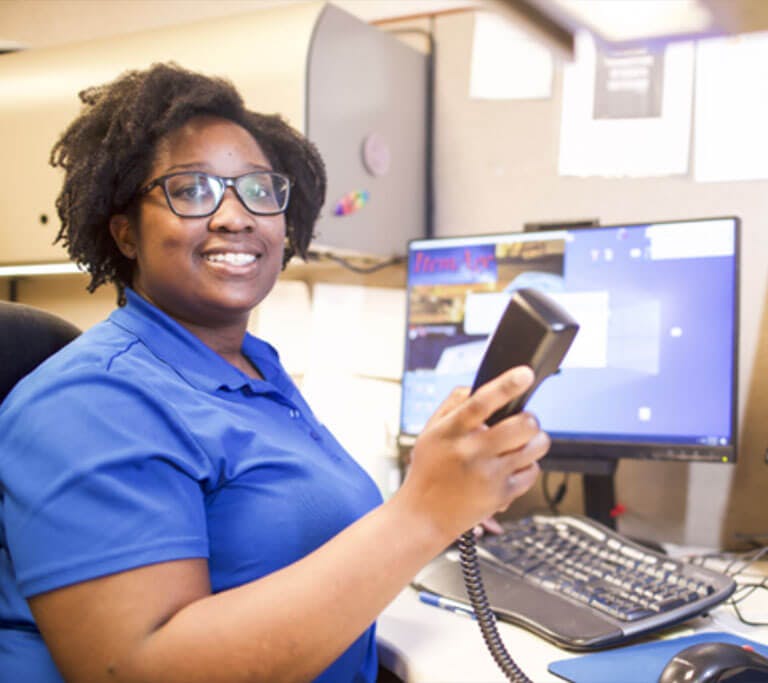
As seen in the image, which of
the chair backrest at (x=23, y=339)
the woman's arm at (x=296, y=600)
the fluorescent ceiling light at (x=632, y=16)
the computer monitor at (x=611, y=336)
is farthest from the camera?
the computer monitor at (x=611, y=336)

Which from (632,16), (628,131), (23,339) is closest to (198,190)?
(23,339)

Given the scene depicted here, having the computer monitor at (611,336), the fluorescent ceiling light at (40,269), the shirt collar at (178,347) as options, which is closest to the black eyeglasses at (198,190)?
the shirt collar at (178,347)

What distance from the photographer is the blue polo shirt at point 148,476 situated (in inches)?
25.5

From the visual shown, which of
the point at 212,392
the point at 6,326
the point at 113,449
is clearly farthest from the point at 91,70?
the point at 113,449

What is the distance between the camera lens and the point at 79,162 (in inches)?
39.0

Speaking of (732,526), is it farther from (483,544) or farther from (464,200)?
(464,200)

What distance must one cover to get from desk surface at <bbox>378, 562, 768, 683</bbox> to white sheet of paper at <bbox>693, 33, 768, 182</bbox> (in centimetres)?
71

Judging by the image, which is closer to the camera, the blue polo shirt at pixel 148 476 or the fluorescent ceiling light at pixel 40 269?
the blue polo shirt at pixel 148 476

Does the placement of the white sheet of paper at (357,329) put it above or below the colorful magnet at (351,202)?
below

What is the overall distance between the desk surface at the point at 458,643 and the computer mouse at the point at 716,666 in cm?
11

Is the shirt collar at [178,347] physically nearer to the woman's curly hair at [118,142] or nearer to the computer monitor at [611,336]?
the woman's curly hair at [118,142]

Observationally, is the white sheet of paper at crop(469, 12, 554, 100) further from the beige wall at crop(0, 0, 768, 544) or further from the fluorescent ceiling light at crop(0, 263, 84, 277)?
the fluorescent ceiling light at crop(0, 263, 84, 277)

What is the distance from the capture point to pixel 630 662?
0.82 m

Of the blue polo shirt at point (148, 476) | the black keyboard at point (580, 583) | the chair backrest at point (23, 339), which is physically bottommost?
the black keyboard at point (580, 583)
